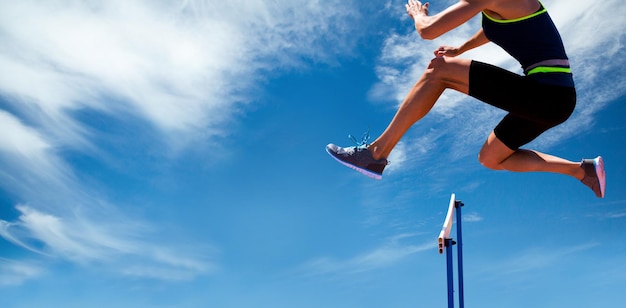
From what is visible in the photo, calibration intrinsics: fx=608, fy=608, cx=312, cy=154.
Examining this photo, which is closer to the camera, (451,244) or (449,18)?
(449,18)

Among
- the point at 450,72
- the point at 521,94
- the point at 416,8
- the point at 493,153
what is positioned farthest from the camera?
the point at 493,153

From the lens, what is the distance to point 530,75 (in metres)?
4.85

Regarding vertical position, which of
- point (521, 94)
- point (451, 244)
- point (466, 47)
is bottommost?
point (451, 244)

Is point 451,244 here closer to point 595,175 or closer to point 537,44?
point 595,175

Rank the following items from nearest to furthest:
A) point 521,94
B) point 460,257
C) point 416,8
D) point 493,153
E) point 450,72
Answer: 1. point 521,94
2. point 450,72
3. point 416,8
4. point 493,153
5. point 460,257

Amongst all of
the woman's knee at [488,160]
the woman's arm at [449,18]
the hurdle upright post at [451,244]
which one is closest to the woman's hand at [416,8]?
the woman's arm at [449,18]

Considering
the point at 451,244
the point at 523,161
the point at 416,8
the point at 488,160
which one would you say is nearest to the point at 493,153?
the point at 488,160

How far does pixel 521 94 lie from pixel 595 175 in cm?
145

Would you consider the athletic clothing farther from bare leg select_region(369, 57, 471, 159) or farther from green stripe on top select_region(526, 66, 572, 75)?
bare leg select_region(369, 57, 471, 159)

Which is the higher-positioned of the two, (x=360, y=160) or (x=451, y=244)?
(x=360, y=160)

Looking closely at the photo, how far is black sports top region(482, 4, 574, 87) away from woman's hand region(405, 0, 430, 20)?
1.74 ft

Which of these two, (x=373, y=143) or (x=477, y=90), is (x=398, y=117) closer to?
(x=373, y=143)

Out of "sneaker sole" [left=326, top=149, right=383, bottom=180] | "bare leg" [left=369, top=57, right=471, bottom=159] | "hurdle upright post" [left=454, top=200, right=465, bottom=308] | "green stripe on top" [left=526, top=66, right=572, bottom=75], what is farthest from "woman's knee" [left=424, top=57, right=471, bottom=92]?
"hurdle upright post" [left=454, top=200, right=465, bottom=308]

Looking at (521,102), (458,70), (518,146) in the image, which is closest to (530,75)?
(521,102)
